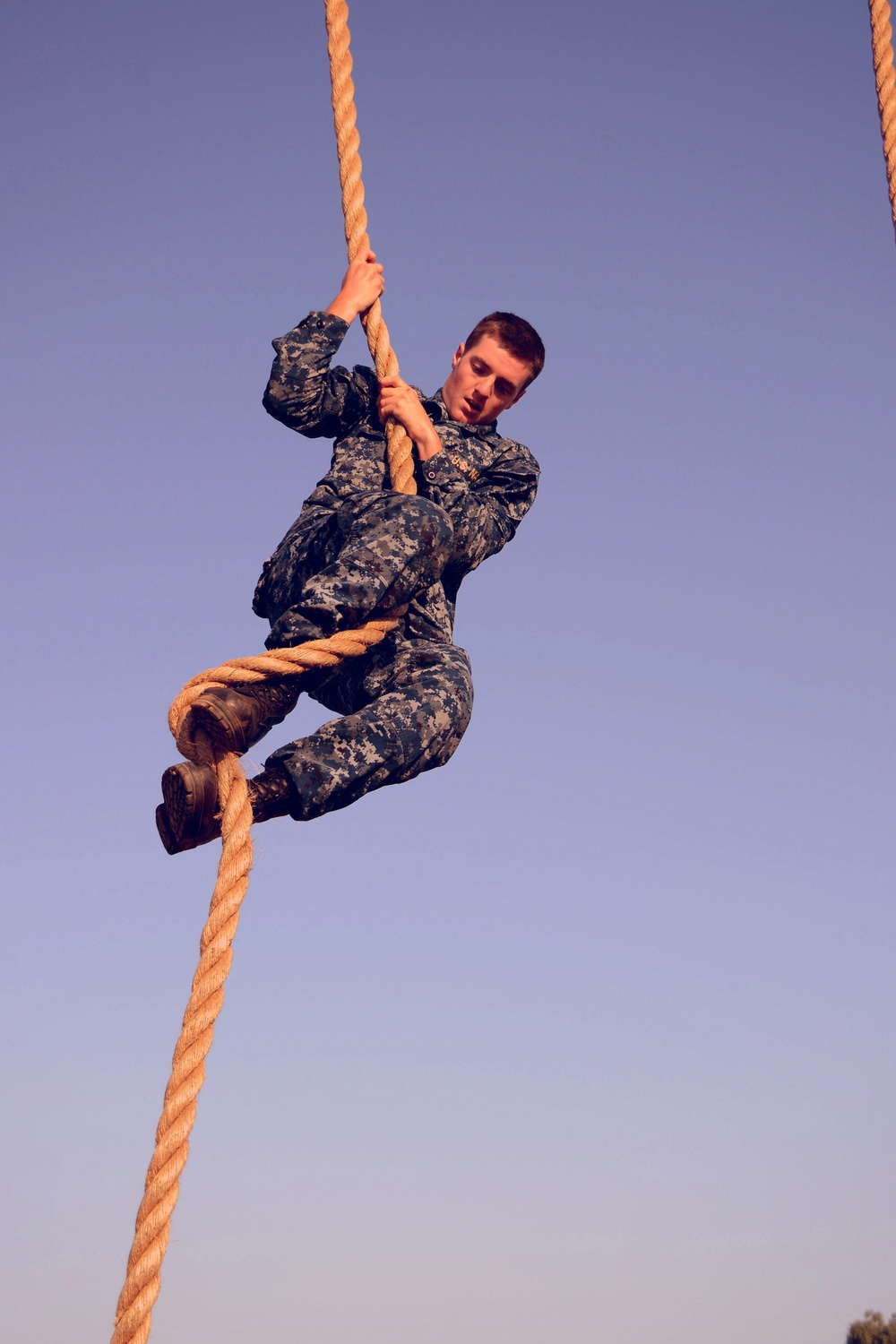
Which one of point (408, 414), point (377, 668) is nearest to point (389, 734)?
point (377, 668)

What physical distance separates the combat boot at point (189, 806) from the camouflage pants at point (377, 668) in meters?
0.24

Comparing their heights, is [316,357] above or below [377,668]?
above

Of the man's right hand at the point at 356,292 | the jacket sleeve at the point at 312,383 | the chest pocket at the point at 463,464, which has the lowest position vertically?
the chest pocket at the point at 463,464

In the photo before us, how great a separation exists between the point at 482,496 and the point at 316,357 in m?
0.76

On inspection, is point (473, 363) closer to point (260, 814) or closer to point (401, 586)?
point (401, 586)

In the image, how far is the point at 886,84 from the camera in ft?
15.1

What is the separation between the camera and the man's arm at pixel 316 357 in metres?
4.76

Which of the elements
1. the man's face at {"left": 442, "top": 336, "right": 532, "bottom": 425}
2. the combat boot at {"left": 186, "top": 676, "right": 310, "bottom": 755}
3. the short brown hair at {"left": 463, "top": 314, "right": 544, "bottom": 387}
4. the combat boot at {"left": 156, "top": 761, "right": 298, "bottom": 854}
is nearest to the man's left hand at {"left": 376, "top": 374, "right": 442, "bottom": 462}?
the man's face at {"left": 442, "top": 336, "right": 532, "bottom": 425}

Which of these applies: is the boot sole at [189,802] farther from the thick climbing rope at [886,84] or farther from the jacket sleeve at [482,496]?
the thick climbing rope at [886,84]

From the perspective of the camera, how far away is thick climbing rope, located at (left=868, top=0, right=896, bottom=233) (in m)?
4.51

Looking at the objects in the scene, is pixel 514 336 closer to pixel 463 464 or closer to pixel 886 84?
pixel 463 464

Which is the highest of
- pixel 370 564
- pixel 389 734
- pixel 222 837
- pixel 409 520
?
pixel 409 520

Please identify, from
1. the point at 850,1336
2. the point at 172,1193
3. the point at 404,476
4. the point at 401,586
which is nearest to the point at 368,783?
the point at 401,586

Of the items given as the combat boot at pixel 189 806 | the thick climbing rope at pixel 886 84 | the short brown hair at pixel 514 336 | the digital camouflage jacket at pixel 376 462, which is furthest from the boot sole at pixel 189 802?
the thick climbing rope at pixel 886 84
